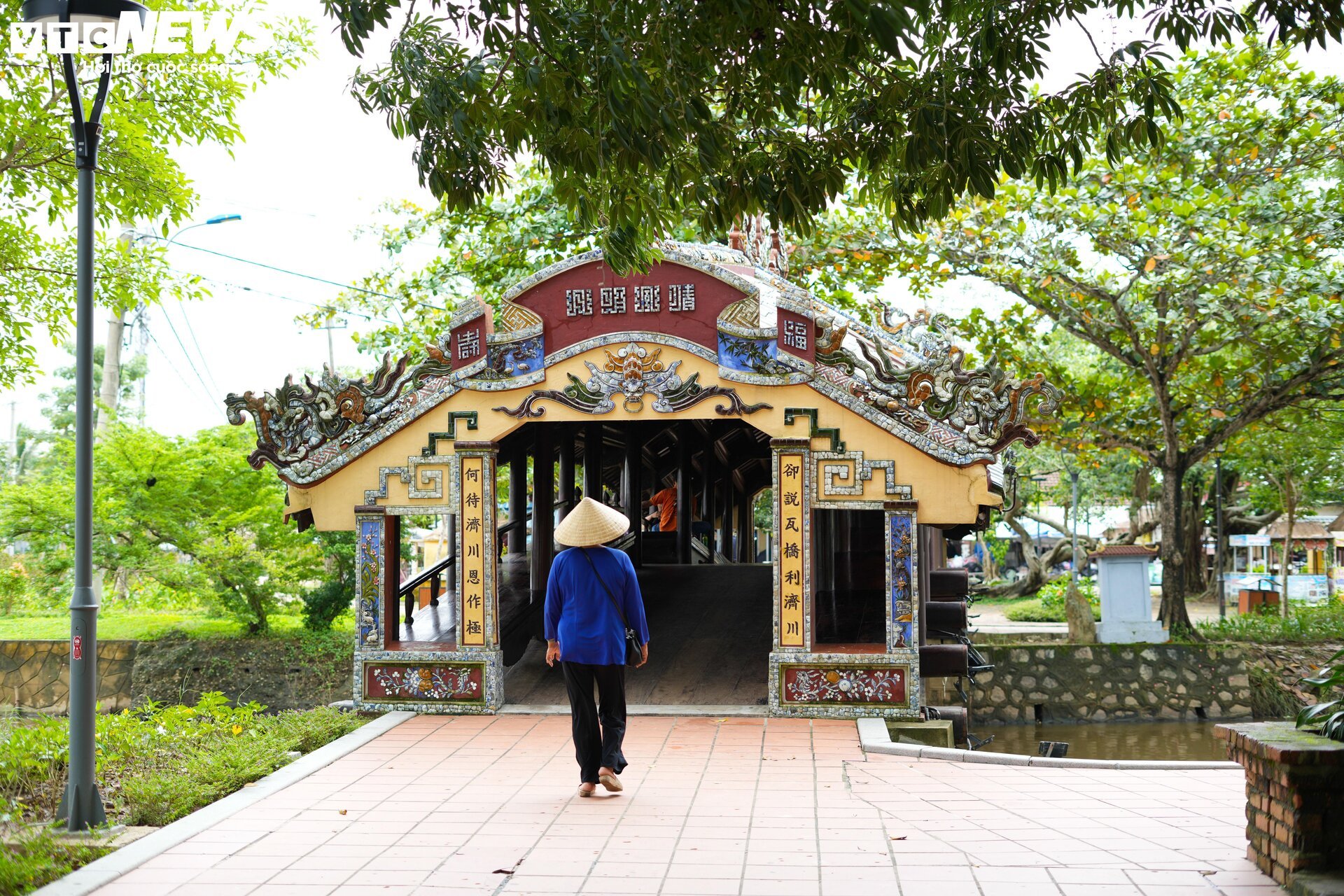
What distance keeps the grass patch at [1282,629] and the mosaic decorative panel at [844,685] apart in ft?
28.7

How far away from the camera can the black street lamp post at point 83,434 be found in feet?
19.5

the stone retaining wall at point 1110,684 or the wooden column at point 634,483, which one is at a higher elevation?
the wooden column at point 634,483

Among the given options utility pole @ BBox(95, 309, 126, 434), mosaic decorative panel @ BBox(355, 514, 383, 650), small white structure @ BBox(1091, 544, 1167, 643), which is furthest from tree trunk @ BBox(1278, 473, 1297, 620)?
utility pole @ BBox(95, 309, 126, 434)

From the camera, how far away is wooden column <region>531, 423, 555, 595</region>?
12398mm

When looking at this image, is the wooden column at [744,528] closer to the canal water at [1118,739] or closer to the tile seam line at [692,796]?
the canal water at [1118,739]

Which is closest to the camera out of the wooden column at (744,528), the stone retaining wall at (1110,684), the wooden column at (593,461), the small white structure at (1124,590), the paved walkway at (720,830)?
the paved walkway at (720,830)

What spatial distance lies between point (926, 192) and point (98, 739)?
5827mm

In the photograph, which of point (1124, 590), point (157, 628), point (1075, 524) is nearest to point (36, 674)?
point (157, 628)

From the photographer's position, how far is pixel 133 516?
15570 mm

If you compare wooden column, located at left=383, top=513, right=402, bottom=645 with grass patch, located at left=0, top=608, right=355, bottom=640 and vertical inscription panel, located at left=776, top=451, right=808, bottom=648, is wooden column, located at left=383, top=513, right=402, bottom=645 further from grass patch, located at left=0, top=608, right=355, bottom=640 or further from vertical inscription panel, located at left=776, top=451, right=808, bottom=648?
grass patch, located at left=0, top=608, right=355, bottom=640

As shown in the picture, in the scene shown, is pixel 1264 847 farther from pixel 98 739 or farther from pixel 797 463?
pixel 98 739

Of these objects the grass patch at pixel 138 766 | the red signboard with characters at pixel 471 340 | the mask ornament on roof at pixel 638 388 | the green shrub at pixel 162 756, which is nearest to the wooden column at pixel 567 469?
the red signboard with characters at pixel 471 340

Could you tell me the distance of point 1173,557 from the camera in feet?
52.7

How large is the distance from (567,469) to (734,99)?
9556mm
